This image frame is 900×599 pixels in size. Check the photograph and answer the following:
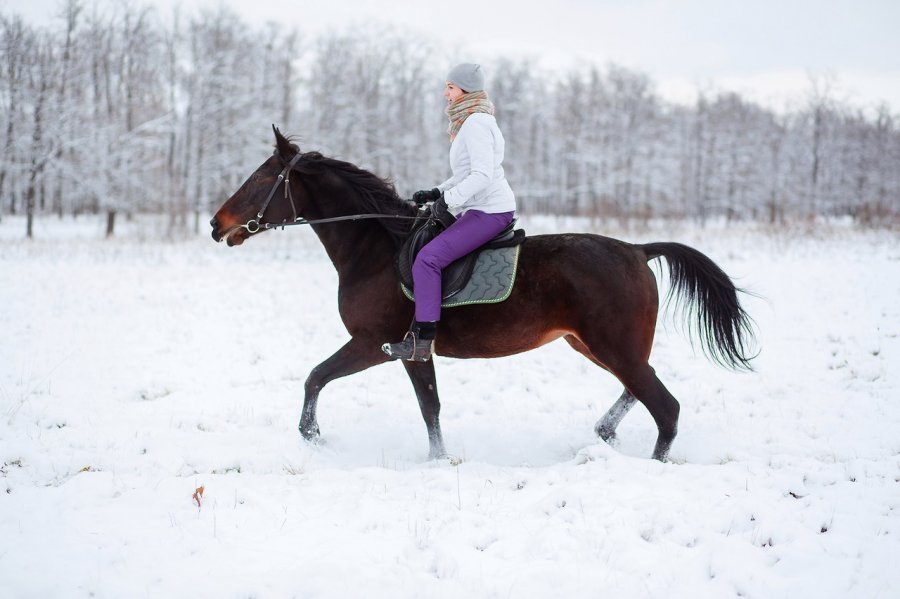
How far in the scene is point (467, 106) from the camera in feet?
15.6

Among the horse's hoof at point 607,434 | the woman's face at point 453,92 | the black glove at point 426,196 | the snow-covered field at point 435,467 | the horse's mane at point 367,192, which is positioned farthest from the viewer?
the horse's hoof at point 607,434

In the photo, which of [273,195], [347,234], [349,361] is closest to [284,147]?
[273,195]

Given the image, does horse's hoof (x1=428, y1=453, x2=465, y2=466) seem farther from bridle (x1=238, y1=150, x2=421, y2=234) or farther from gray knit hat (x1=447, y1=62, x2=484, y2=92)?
gray knit hat (x1=447, y1=62, x2=484, y2=92)

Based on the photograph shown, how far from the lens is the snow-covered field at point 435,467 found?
10.3 ft

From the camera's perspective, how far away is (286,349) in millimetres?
8930

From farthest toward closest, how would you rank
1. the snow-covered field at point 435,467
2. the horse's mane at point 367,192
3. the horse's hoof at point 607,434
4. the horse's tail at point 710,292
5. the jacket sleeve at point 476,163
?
the horse's hoof at point 607,434 → the horse's mane at point 367,192 → the horse's tail at point 710,292 → the jacket sleeve at point 476,163 → the snow-covered field at point 435,467

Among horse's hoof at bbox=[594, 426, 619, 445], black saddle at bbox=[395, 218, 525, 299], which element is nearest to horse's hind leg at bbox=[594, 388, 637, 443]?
horse's hoof at bbox=[594, 426, 619, 445]

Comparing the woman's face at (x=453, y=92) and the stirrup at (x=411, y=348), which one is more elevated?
the woman's face at (x=453, y=92)

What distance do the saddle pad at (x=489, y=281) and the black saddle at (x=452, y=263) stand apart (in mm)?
49

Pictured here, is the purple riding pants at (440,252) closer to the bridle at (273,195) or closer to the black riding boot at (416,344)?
the black riding boot at (416,344)

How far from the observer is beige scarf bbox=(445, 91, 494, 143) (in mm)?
4758

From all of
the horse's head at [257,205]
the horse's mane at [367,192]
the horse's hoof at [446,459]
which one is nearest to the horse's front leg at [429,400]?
the horse's hoof at [446,459]

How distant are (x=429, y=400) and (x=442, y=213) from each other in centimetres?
172

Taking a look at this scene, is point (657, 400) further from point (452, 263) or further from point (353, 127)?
point (353, 127)
